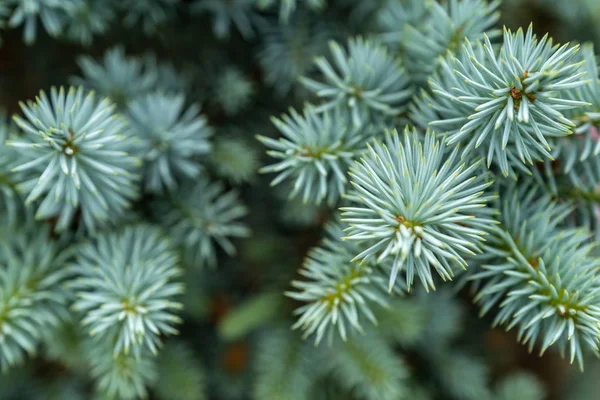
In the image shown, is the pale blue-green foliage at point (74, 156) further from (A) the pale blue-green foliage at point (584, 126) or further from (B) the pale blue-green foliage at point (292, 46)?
(A) the pale blue-green foliage at point (584, 126)

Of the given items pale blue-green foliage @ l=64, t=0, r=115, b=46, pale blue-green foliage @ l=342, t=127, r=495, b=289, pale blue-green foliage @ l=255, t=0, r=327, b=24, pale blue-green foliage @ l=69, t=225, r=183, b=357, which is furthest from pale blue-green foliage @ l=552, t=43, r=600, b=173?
pale blue-green foliage @ l=64, t=0, r=115, b=46

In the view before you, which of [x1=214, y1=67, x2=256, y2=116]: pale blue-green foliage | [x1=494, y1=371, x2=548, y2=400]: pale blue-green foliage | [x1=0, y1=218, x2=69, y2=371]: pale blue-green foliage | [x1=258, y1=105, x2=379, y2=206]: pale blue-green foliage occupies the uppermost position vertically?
[x1=214, y1=67, x2=256, y2=116]: pale blue-green foliage

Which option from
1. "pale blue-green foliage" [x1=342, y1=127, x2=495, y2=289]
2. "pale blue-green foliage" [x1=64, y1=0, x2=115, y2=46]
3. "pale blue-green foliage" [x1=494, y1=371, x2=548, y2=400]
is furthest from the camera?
"pale blue-green foliage" [x1=494, y1=371, x2=548, y2=400]

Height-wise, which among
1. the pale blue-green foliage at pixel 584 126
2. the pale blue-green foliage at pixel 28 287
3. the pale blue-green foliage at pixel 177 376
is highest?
the pale blue-green foliage at pixel 584 126

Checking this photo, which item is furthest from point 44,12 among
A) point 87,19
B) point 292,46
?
point 292,46

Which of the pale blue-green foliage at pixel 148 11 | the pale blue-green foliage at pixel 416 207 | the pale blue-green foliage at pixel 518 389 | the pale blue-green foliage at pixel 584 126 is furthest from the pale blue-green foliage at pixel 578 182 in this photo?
the pale blue-green foliage at pixel 148 11

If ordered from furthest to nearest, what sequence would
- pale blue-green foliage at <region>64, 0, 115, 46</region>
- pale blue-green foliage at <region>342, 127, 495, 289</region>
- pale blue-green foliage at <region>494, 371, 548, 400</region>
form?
1. pale blue-green foliage at <region>494, 371, 548, 400</region>
2. pale blue-green foliage at <region>64, 0, 115, 46</region>
3. pale blue-green foliage at <region>342, 127, 495, 289</region>

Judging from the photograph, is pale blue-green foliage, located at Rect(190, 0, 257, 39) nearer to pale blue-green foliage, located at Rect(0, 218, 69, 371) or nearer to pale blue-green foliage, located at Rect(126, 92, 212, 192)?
pale blue-green foliage, located at Rect(126, 92, 212, 192)

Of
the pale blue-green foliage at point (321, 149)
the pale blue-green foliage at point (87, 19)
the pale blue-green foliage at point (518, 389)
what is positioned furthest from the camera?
the pale blue-green foliage at point (518, 389)
